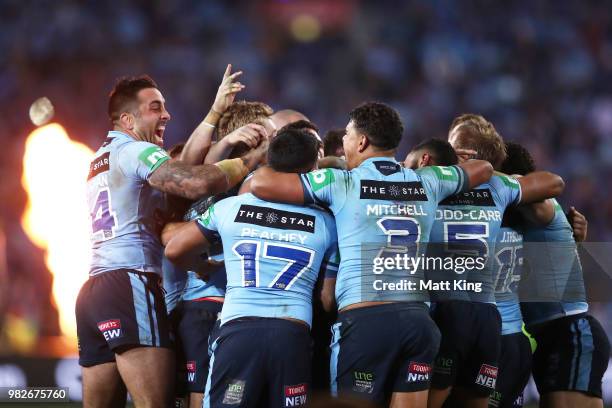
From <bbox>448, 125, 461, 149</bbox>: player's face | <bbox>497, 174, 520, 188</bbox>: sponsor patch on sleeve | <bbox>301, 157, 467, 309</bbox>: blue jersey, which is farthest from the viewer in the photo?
<bbox>448, 125, 461, 149</bbox>: player's face

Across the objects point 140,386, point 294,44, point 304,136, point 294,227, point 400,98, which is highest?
point 294,44

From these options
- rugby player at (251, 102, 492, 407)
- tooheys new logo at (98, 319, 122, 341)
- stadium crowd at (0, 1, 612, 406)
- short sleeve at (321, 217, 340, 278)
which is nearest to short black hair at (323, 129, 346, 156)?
rugby player at (251, 102, 492, 407)

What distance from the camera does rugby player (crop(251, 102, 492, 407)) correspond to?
5.04m

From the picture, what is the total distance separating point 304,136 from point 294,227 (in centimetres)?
58

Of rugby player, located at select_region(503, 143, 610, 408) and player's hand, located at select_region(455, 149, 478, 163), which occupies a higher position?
player's hand, located at select_region(455, 149, 478, 163)

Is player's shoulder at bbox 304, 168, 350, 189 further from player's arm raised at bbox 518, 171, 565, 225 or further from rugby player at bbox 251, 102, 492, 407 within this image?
player's arm raised at bbox 518, 171, 565, 225

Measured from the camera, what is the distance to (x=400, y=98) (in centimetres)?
1570

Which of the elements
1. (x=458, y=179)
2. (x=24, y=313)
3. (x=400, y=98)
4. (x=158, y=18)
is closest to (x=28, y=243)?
(x=24, y=313)

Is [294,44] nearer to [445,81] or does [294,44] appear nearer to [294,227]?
[445,81]

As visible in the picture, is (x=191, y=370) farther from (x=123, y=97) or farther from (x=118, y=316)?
(x=123, y=97)

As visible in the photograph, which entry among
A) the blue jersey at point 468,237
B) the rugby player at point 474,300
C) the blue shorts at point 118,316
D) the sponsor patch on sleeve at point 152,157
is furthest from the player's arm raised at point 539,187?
the blue shorts at point 118,316

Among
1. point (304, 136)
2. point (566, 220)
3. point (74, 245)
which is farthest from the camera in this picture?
point (74, 245)

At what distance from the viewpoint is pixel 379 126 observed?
543 cm

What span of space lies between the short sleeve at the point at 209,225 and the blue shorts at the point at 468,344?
1.44 m
